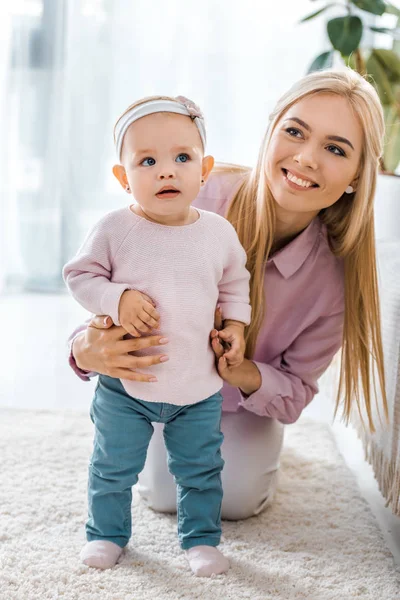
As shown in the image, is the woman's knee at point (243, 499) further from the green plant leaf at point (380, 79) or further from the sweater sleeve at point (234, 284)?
the green plant leaf at point (380, 79)

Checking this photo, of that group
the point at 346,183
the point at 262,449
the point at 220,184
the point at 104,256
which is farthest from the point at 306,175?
the point at 262,449

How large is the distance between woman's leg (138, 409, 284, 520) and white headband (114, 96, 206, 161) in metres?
0.66

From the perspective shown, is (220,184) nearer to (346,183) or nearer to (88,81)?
(346,183)

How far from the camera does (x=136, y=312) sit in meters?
1.24

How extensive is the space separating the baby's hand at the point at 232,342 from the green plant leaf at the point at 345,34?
1390 mm

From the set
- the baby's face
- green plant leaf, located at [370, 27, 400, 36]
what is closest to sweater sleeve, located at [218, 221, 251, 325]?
the baby's face

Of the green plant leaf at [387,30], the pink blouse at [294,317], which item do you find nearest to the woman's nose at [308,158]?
the pink blouse at [294,317]

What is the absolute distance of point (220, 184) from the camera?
1.67 meters

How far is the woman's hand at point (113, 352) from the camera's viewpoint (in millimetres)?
1272

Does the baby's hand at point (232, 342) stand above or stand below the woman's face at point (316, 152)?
below

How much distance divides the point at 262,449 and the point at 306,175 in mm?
591

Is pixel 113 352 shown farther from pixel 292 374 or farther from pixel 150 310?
pixel 292 374

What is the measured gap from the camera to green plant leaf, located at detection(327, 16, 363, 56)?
7.97 feet

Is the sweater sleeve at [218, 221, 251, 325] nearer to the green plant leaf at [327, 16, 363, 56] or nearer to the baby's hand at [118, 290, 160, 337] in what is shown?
the baby's hand at [118, 290, 160, 337]
